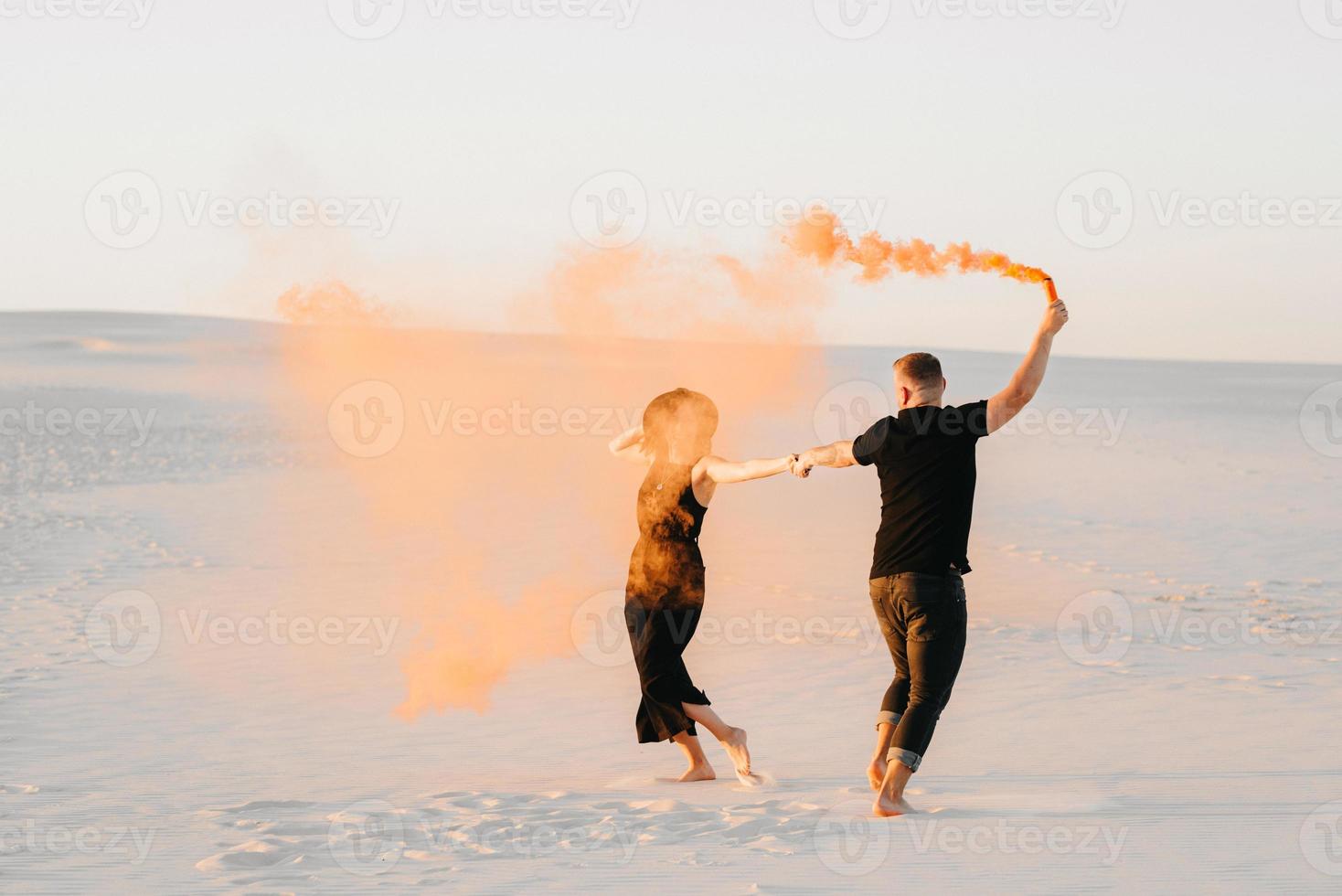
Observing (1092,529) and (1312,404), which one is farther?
(1312,404)

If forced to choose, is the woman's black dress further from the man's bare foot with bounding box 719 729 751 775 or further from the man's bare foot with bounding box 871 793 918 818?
the man's bare foot with bounding box 871 793 918 818

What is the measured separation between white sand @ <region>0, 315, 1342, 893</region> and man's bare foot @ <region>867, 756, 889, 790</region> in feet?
0.29

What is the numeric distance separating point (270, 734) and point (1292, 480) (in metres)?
17.9

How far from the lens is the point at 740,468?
5797 mm

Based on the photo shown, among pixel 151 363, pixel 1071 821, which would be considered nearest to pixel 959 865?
pixel 1071 821

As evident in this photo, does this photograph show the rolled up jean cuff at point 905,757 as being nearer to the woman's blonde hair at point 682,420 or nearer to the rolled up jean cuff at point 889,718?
the rolled up jean cuff at point 889,718

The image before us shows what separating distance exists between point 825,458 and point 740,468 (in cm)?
36

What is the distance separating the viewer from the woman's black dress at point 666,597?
6008 mm

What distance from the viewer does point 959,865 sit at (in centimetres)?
506

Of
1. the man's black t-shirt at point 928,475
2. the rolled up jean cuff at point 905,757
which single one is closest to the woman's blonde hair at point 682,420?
the man's black t-shirt at point 928,475

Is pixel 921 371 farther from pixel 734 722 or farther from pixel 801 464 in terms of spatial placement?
pixel 734 722

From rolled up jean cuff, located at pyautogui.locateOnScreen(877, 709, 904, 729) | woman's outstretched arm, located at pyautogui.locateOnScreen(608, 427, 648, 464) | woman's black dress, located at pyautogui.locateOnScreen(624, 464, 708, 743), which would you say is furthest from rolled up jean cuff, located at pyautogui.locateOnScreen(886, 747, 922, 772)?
woman's outstretched arm, located at pyautogui.locateOnScreen(608, 427, 648, 464)

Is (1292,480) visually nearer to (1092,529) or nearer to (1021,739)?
(1092,529)

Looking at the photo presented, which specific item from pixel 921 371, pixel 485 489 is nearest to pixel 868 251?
pixel 921 371
